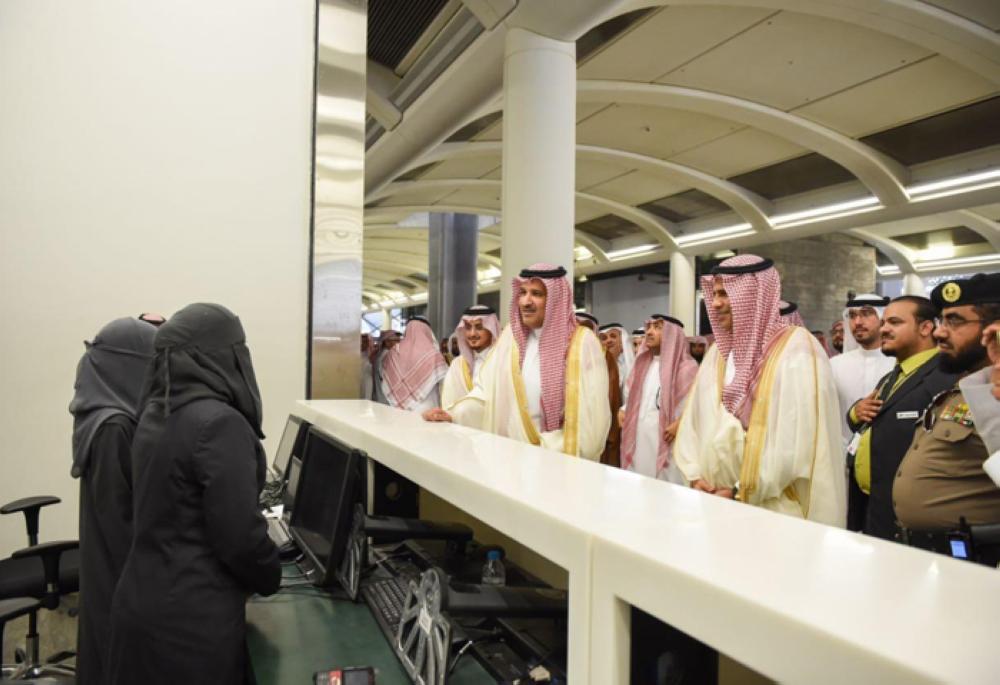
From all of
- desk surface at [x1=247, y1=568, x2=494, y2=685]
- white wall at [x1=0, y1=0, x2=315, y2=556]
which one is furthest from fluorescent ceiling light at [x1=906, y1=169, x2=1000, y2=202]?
desk surface at [x1=247, y1=568, x2=494, y2=685]

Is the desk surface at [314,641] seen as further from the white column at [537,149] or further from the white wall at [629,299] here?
the white wall at [629,299]

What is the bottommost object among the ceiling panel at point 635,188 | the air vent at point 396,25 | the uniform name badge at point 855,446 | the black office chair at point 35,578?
the black office chair at point 35,578

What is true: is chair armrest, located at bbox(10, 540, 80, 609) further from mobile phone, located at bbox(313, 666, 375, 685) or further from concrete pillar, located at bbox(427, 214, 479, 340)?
concrete pillar, located at bbox(427, 214, 479, 340)

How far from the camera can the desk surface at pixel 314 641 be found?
4.67 ft

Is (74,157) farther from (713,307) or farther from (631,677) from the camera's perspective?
(631,677)

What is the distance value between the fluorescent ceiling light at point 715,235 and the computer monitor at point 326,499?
11.3 m

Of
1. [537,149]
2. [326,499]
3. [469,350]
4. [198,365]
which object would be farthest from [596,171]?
[198,365]

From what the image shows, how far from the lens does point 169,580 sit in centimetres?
160

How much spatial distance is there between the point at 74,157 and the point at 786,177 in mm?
10304

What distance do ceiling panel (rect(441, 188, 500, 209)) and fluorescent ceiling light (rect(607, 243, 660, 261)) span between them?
311 cm

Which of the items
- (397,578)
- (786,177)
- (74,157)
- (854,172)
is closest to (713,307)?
(397,578)

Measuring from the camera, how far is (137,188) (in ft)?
10.4

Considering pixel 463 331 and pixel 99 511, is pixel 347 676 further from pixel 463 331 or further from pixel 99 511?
pixel 463 331

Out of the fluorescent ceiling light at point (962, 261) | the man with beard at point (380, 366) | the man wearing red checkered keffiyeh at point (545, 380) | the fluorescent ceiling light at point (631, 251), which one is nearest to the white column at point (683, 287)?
the fluorescent ceiling light at point (631, 251)
